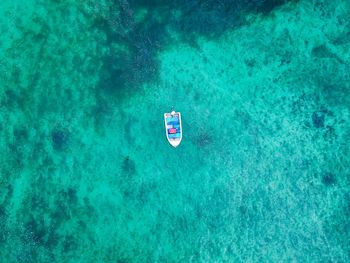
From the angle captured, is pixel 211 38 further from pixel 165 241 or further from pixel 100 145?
pixel 165 241

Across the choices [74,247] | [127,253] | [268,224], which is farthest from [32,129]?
[268,224]

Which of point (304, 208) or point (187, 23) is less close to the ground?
point (187, 23)

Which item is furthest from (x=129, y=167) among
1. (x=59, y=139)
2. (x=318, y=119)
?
(x=318, y=119)

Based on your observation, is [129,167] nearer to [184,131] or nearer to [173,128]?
[173,128]

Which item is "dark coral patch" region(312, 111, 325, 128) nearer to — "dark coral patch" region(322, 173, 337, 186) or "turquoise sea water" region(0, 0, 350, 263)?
"turquoise sea water" region(0, 0, 350, 263)

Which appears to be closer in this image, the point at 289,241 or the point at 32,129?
the point at 289,241

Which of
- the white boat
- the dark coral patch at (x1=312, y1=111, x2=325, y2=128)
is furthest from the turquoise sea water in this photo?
the white boat

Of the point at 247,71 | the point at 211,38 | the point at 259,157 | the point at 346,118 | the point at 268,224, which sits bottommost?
the point at 268,224
